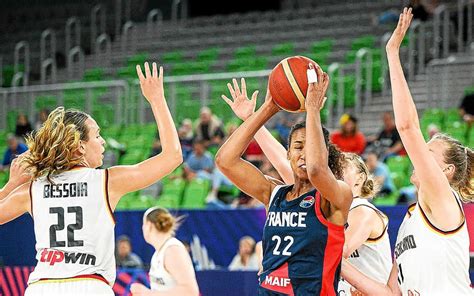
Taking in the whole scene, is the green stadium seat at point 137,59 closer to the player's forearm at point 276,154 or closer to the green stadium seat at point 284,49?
the green stadium seat at point 284,49

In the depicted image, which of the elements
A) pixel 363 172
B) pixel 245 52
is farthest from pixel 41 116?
pixel 363 172

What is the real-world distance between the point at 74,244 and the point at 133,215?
288 inches

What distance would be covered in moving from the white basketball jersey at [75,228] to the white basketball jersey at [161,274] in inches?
96.2

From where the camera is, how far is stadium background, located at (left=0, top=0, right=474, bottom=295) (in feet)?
37.7

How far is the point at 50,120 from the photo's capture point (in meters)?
4.89

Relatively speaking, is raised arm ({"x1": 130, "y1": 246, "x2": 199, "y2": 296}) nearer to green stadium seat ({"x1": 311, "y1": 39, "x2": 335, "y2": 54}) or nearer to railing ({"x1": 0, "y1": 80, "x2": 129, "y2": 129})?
railing ({"x1": 0, "y1": 80, "x2": 129, "y2": 129})

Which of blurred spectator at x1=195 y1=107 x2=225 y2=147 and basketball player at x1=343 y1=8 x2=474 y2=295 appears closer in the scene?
basketball player at x1=343 y1=8 x2=474 y2=295

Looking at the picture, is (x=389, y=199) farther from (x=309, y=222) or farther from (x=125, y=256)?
(x=309, y=222)

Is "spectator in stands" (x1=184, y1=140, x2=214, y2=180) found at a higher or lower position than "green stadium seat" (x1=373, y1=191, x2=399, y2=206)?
higher

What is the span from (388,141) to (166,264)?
6721 mm

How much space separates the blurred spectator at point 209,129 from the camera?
14477 millimetres

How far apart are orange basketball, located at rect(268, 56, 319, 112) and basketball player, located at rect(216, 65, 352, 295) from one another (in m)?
0.20

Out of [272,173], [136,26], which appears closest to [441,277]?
[272,173]

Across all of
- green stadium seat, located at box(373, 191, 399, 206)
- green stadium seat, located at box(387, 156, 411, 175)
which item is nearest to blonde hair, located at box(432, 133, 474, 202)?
green stadium seat, located at box(373, 191, 399, 206)
